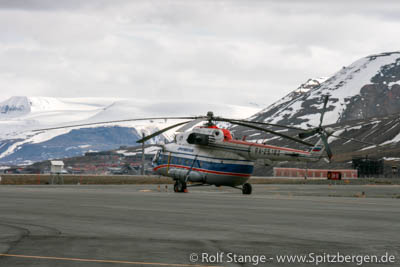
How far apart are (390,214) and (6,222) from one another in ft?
52.2

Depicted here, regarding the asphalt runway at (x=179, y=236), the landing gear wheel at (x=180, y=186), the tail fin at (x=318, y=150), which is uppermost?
the tail fin at (x=318, y=150)

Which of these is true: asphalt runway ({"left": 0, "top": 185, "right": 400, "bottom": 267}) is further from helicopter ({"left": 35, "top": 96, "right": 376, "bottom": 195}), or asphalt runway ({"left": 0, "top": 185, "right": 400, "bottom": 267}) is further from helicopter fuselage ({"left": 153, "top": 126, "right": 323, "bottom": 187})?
helicopter fuselage ({"left": 153, "top": 126, "right": 323, "bottom": 187})

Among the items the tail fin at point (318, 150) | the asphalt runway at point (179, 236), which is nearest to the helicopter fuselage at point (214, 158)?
the tail fin at point (318, 150)

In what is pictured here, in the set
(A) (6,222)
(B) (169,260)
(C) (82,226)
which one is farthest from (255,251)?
(A) (6,222)

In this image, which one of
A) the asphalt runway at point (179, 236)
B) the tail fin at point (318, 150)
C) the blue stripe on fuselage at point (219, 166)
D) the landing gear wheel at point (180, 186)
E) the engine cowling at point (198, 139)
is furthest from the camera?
the landing gear wheel at point (180, 186)

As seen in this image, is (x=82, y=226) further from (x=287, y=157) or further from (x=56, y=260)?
(x=287, y=157)

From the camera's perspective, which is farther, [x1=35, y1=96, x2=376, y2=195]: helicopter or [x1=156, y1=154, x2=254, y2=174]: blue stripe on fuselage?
[x1=156, y1=154, x2=254, y2=174]: blue stripe on fuselage

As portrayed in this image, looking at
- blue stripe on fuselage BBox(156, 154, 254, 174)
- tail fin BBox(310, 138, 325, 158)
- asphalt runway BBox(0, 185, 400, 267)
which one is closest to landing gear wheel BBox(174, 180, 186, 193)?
blue stripe on fuselage BBox(156, 154, 254, 174)

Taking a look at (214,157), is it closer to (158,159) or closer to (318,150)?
(158,159)

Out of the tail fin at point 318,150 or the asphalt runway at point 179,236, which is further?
the tail fin at point 318,150

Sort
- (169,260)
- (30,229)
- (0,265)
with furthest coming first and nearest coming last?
(30,229) < (169,260) < (0,265)

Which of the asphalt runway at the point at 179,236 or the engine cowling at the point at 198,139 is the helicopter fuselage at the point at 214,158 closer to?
the engine cowling at the point at 198,139

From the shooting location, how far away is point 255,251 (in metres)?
14.4

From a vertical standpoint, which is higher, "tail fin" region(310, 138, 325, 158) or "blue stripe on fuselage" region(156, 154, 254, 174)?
"tail fin" region(310, 138, 325, 158)
